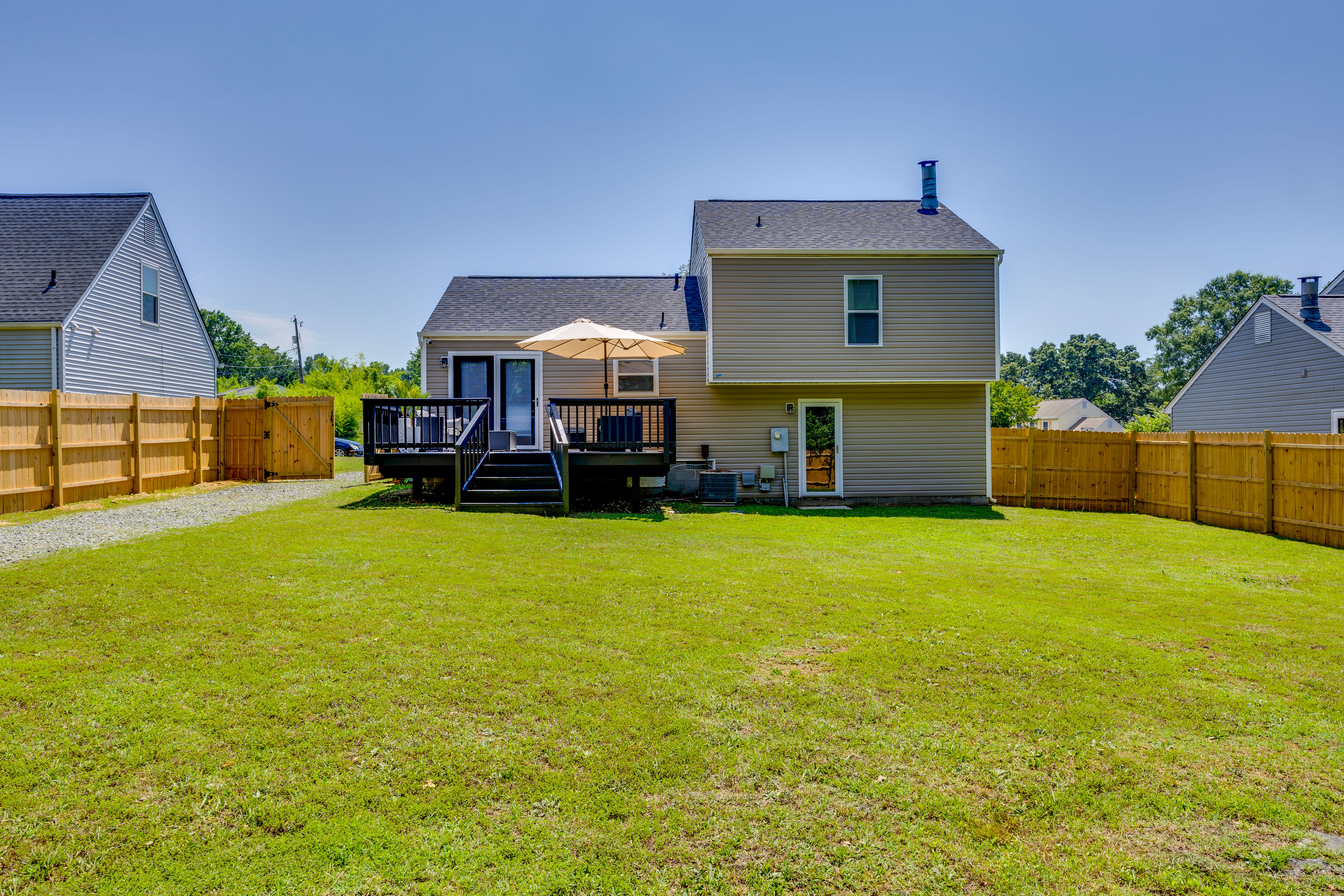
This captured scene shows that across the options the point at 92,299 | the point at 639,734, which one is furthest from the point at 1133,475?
the point at 92,299

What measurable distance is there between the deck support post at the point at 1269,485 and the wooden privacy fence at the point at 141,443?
63.3 ft

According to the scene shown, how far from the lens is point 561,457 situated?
11.4m

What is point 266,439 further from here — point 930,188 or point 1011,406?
point 1011,406

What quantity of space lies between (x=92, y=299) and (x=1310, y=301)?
31126mm

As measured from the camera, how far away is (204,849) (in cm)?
239

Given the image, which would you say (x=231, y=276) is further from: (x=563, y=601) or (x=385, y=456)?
(x=563, y=601)

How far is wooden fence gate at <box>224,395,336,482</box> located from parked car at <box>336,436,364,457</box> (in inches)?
557

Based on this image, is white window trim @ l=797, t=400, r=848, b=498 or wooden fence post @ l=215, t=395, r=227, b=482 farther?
wooden fence post @ l=215, t=395, r=227, b=482

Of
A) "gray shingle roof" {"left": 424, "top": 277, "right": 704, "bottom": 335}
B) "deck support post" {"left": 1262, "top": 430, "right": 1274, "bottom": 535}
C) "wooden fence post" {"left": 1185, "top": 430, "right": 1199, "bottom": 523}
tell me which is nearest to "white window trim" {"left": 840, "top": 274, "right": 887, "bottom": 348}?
"gray shingle roof" {"left": 424, "top": 277, "right": 704, "bottom": 335}

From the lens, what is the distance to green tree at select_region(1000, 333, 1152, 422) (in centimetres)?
8094

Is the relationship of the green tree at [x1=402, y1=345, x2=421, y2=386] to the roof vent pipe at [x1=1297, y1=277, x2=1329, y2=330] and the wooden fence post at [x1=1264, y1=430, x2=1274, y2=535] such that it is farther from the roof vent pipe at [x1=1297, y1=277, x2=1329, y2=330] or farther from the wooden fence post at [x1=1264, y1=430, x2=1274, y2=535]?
the wooden fence post at [x1=1264, y1=430, x2=1274, y2=535]

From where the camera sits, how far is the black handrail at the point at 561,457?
1094cm

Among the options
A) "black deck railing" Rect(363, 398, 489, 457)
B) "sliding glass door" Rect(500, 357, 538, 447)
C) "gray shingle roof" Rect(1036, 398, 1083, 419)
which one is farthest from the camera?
"gray shingle roof" Rect(1036, 398, 1083, 419)

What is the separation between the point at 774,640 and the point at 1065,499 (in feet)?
42.2
